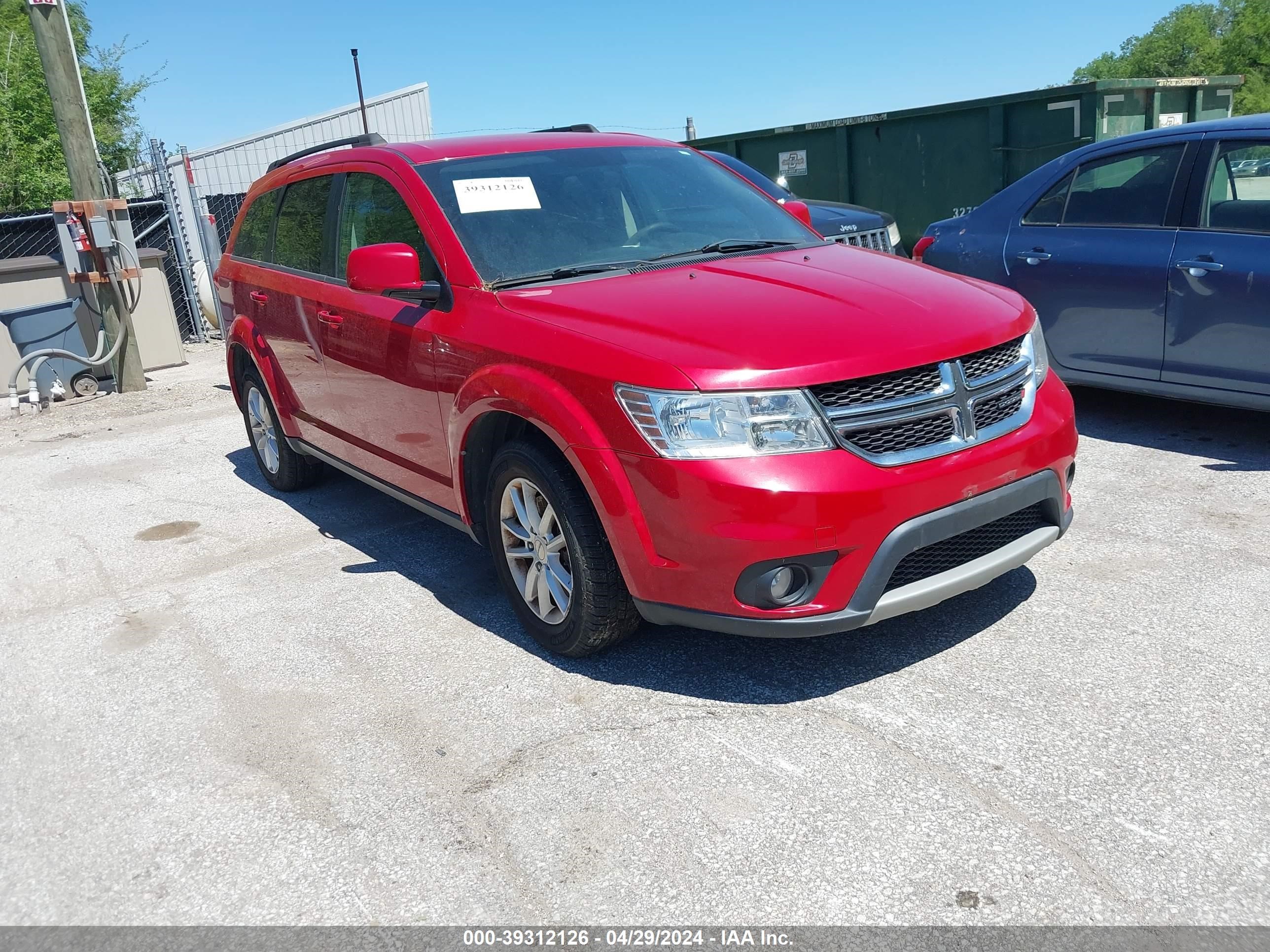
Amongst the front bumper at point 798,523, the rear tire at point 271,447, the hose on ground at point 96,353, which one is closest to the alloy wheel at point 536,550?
the front bumper at point 798,523

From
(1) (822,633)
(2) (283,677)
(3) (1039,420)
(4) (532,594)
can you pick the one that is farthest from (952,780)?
(2) (283,677)

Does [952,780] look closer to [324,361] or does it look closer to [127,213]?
[324,361]

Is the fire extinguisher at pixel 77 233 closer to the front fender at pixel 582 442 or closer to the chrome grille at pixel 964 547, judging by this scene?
the front fender at pixel 582 442

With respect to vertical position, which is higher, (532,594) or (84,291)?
(84,291)

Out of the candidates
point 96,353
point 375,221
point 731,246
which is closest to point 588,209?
point 731,246

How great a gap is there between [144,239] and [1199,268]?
1198cm

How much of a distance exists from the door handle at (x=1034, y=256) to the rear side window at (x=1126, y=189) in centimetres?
21

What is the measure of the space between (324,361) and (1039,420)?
315cm

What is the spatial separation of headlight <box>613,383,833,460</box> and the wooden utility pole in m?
8.89

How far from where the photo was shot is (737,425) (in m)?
3.00

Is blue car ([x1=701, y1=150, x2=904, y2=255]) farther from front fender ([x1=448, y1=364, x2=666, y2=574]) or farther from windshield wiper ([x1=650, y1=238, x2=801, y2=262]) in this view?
front fender ([x1=448, y1=364, x2=666, y2=574])

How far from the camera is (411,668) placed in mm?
3820

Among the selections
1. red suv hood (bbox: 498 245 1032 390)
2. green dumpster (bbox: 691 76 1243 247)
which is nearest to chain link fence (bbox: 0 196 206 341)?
green dumpster (bbox: 691 76 1243 247)

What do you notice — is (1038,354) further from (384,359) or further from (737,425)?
(384,359)
